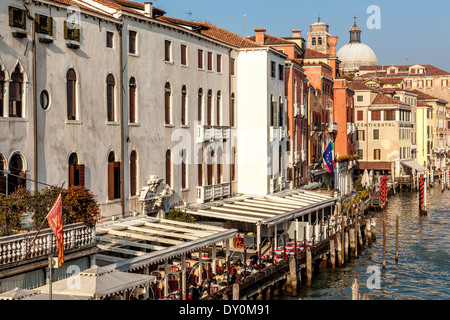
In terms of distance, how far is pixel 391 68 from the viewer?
125188mm

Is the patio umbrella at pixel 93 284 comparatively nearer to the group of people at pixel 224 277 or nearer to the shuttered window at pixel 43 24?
the group of people at pixel 224 277

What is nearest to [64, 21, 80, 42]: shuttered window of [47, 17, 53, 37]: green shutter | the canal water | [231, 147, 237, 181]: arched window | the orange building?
[47, 17, 53, 37]: green shutter

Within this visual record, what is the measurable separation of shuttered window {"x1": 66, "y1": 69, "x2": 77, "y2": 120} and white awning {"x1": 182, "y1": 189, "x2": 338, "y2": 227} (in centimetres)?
794

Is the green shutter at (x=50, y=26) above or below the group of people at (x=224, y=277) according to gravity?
above

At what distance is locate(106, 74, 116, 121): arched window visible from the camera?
23.8 metres

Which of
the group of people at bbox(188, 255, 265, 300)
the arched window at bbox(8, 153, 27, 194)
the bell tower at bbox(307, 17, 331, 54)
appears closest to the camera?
the arched window at bbox(8, 153, 27, 194)

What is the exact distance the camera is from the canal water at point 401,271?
91.0 feet

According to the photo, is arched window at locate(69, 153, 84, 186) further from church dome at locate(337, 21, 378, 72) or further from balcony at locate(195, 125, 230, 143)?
church dome at locate(337, 21, 378, 72)

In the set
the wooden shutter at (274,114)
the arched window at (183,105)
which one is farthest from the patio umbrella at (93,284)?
the wooden shutter at (274,114)

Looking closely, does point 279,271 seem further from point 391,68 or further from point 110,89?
point 391,68

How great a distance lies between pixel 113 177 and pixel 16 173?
16.1 feet

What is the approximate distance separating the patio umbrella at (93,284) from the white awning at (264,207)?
1203cm
